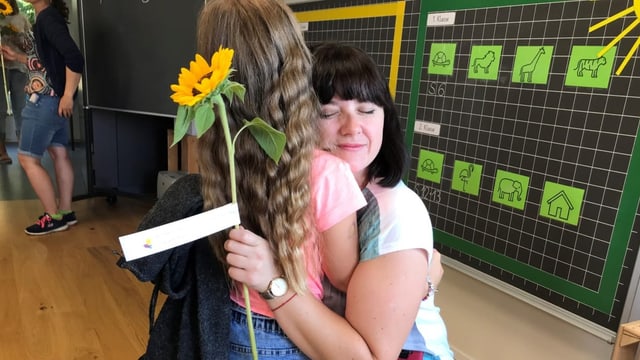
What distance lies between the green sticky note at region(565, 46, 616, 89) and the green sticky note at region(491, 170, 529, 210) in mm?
309

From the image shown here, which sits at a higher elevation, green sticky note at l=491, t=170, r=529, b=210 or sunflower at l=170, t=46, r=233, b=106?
sunflower at l=170, t=46, r=233, b=106

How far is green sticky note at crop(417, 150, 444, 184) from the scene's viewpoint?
1.67 metres

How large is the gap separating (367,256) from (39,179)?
2932 mm

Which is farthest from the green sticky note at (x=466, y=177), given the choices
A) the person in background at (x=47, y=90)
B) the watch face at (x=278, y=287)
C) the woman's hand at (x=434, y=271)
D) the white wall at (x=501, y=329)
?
the person in background at (x=47, y=90)

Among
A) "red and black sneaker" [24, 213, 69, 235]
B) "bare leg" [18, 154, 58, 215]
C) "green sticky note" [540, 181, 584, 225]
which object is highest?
"green sticky note" [540, 181, 584, 225]

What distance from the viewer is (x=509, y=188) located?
1.44 m

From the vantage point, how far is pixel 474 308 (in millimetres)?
1686

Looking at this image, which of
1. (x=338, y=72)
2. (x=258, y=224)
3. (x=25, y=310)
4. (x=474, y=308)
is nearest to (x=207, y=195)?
(x=258, y=224)

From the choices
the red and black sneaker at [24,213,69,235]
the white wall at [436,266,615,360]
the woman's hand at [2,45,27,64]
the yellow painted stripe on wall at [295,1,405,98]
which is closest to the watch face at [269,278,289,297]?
the white wall at [436,266,615,360]

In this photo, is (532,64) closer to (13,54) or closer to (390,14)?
(390,14)

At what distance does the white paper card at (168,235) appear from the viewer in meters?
0.59

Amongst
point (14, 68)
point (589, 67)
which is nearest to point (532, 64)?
point (589, 67)

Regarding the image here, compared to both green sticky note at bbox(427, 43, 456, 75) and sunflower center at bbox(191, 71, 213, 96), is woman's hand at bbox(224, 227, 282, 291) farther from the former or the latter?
green sticky note at bbox(427, 43, 456, 75)

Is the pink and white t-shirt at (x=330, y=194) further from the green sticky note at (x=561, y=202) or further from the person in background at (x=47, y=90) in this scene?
the person in background at (x=47, y=90)
